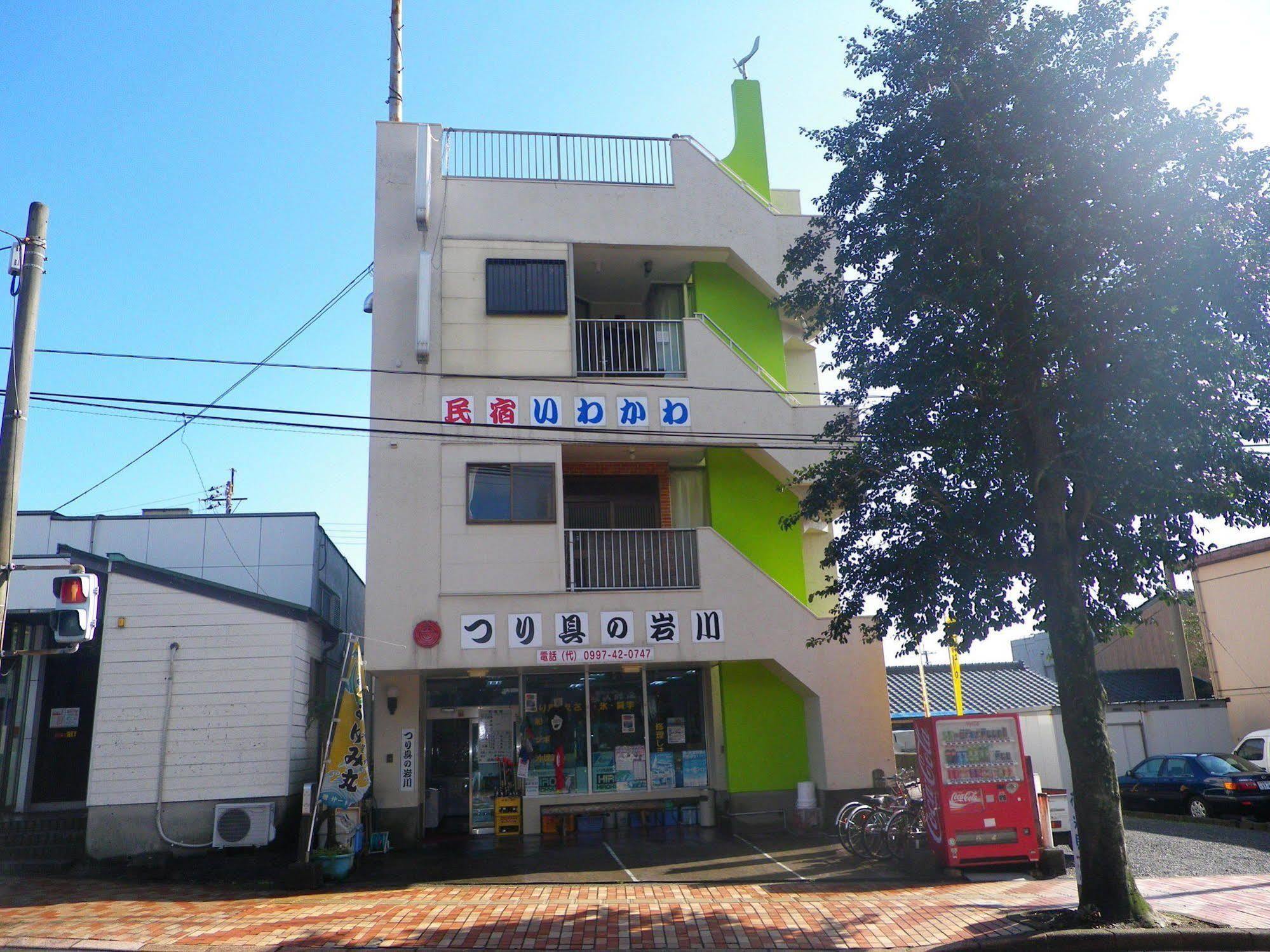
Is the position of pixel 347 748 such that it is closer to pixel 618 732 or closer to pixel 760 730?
pixel 618 732

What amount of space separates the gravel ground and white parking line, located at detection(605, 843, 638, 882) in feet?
21.4

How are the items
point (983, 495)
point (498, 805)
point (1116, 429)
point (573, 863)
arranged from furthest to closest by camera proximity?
point (498, 805) → point (573, 863) → point (983, 495) → point (1116, 429)

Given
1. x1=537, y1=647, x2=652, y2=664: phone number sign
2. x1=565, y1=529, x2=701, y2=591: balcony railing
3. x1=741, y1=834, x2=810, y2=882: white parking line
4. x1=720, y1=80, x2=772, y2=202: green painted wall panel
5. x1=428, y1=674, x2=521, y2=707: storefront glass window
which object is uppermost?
x1=720, y1=80, x2=772, y2=202: green painted wall panel

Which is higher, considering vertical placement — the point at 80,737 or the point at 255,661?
the point at 255,661

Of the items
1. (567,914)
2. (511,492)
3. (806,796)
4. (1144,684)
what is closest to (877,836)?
(806,796)

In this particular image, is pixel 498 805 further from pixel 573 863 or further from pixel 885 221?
pixel 885 221

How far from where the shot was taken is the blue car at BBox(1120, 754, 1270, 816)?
17422 mm

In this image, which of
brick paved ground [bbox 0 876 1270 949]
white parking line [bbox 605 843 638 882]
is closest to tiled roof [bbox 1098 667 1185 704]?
brick paved ground [bbox 0 876 1270 949]

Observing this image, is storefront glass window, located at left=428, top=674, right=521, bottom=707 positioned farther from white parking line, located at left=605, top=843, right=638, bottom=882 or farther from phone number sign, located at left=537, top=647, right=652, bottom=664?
white parking line, located at left=605, top=843, right=638, bottom=882

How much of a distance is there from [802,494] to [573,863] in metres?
8.32

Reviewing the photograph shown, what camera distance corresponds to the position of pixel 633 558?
17.1m

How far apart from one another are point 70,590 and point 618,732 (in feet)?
34.7

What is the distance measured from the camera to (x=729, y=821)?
17.0 metres

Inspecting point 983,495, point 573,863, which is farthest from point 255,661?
point 983,495
